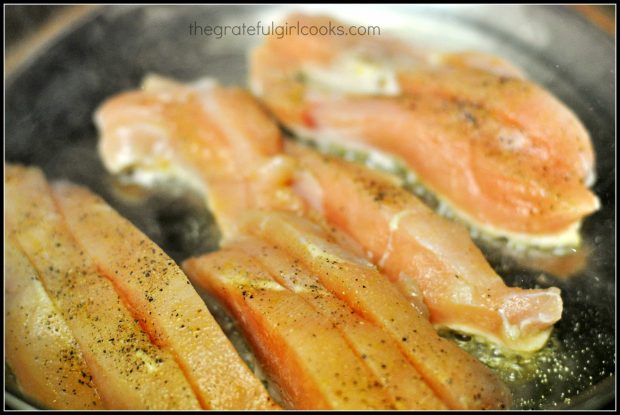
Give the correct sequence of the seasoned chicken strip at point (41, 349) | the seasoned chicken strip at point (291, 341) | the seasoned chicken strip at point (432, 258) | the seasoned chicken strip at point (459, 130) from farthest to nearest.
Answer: the seasoned chicken strip at point (459, 130)
the seasoned chicken strip at point (432, 258)
the seasoned chicken strip at point (41, 349)
the seasoned chicken strip at point (291, 341)

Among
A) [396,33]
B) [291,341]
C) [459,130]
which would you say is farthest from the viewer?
[396,33]

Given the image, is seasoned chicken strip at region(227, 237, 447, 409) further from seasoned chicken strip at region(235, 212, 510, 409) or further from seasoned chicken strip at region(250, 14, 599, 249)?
seasoned chicken strip at region(250, 14, 599, 249)

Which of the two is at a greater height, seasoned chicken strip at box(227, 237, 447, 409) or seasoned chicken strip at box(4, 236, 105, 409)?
seasoned chicken strip at box(227, 237, 447, 409)

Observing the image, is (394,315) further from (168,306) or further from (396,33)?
(396,33)

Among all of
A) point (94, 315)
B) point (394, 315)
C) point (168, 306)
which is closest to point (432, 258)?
point (394, 315)

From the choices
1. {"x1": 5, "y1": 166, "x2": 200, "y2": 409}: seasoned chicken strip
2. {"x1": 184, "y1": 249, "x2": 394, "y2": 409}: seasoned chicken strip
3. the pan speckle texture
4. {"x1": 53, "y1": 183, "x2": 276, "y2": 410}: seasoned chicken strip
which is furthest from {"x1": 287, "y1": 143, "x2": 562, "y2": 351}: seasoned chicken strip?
{"x1": 5, "y1": 166, "x2": 200, "y2": 409}: seasoned chicken strip

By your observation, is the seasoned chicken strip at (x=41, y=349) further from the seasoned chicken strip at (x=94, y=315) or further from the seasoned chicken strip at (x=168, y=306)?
the seasoned chicken strip at (x=168, y=306)

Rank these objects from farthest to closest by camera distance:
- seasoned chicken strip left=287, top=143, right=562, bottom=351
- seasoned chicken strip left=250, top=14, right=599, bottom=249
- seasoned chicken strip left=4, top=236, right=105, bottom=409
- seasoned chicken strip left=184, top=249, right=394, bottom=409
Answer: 1. seasoned chicken strip left=250, top=14, right=599, bottom=249
2. seasoned chicken strip left=287, top=143, right=562, bottom=351
3. seasoned chicken strip left=4, top=236, right=105, bottom=409
4. seasoned chicken strip left=184, top=249, right=394, bottom=409

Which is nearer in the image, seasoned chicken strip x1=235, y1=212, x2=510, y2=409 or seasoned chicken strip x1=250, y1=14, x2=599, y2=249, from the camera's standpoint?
seasoned chicken strip x1=235, y1=212, x2=510, y2=409

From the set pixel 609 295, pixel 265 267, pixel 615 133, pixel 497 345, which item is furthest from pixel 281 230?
pixel 615 133

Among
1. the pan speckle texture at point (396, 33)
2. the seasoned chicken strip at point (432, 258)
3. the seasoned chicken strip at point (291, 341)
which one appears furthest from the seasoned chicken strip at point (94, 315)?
the seasoned chicken strip at point (432, 258)
